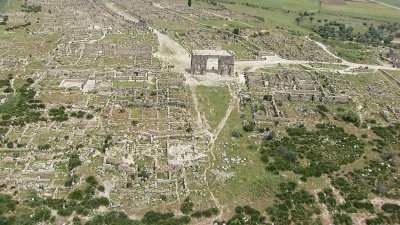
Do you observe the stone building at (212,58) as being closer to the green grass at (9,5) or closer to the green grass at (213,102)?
the green grass at (213,102)

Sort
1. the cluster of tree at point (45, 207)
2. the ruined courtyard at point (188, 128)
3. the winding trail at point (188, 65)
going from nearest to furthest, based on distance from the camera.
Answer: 1. the cluster of tree at point (45, 207)
2. the ruined courtyard at point (188, 128)
3. the winding trail at point (188, 65)

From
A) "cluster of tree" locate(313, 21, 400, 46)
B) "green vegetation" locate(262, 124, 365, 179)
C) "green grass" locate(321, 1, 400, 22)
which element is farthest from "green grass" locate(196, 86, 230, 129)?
"green grass" locate(321, 1, 400, 22)

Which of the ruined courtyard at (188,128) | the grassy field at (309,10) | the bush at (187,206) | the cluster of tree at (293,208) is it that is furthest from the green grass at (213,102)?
the grassy field at (309,10)

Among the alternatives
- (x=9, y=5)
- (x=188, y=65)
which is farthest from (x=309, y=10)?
(x=9, y=5)

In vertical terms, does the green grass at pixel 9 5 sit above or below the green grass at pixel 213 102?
above

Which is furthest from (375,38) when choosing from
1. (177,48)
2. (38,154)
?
(38,154)

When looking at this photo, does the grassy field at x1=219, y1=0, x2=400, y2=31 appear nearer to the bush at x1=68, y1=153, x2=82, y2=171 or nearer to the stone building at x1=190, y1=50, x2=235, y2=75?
the stone building at x1=190, y1=50, x2=235, y2=75
